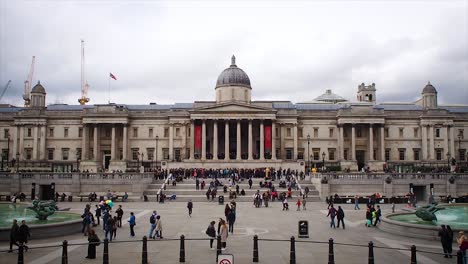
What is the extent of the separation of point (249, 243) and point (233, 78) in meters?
62.0

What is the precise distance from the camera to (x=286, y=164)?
74.3m

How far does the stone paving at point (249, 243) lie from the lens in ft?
64.8

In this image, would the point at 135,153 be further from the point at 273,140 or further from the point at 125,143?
the point at 273,140

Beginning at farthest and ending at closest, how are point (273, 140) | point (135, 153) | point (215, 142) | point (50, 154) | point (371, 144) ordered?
point (50, 154) → point (135, 153) → point (371, 144) → point (273, 140) → point (215, 142)

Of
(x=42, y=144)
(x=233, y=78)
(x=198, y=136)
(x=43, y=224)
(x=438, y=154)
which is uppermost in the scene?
(x=233, y=78)

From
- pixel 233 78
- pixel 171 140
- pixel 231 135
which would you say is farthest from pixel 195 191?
pixel 233 78

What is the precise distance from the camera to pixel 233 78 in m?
83.6

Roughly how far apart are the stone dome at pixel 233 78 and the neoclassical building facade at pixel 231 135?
0.59 ft

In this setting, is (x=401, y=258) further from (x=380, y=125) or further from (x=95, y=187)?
(x=380, y=125)

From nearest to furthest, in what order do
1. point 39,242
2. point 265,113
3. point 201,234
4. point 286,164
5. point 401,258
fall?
point 401,258, point 39,242, point 201,234, point 286,164, point 265,113

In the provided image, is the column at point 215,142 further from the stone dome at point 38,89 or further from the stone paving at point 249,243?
the stone paving at point 249,243

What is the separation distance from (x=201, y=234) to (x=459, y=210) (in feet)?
64.2

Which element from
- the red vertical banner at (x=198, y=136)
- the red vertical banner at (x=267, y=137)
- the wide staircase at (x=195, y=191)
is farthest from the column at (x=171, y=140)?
the wide staircase at (x=195, y=191)

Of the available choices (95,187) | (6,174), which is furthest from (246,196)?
(6,174)
